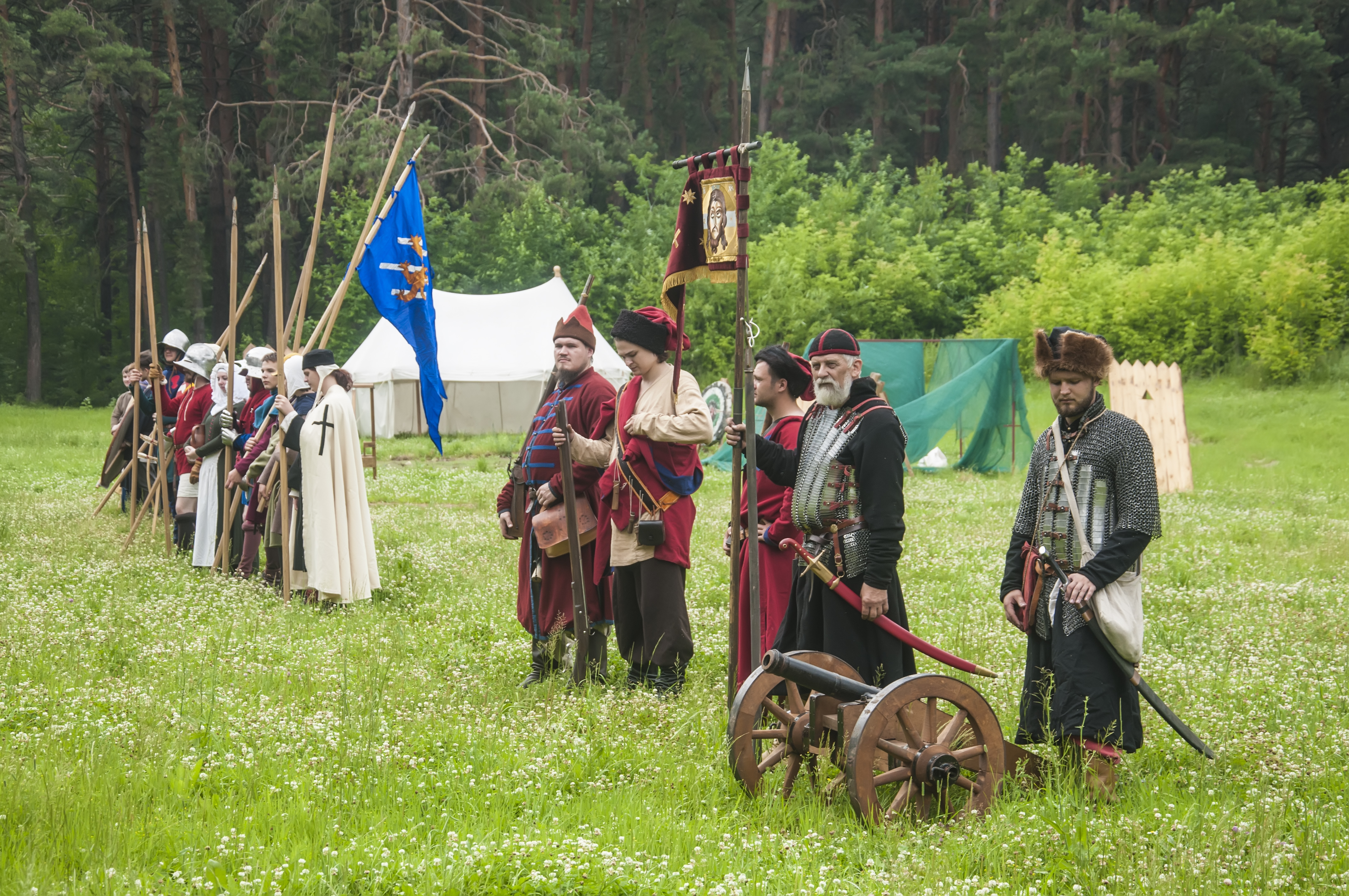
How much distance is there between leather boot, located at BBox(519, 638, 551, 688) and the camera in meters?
6.51

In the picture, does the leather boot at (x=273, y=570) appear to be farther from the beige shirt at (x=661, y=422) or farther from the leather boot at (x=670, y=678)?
the leather boot at (x=670, y=678)

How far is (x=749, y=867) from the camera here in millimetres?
3719

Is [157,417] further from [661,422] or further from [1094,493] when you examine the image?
[1094,493]

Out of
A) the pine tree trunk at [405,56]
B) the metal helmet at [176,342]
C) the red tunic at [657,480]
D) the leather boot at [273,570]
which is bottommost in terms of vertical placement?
the leather boot at [273,570]

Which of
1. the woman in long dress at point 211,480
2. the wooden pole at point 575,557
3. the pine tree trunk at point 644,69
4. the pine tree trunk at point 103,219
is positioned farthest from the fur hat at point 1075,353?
the pine tree trunk at point 103,219

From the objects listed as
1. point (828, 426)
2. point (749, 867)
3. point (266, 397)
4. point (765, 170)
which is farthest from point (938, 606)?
point (765, 170)

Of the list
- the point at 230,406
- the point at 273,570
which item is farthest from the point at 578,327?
the point at 230,406

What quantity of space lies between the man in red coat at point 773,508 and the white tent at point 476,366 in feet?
62.5

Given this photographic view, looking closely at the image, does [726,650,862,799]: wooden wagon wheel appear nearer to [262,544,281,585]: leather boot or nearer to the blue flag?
the blue flag

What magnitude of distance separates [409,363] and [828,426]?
2136cm

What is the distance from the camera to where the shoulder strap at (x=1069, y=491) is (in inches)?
173

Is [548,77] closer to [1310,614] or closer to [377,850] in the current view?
[1310,614]

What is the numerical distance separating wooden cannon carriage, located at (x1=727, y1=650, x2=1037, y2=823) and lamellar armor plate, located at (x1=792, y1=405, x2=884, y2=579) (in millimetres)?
505

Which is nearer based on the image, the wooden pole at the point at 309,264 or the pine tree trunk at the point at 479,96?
the wooden pole at the point at 309,264
